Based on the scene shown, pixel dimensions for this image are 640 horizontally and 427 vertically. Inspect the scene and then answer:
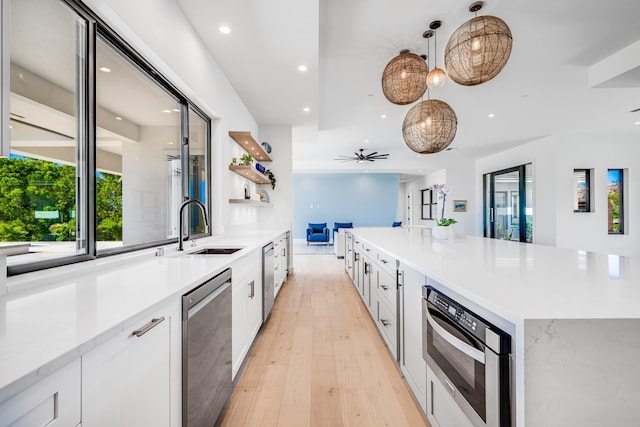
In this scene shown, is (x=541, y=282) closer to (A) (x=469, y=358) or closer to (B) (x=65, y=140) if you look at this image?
(A) (x=469, y=358)

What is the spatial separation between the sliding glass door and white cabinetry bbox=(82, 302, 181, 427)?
874 centimetres

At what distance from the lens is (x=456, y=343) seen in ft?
3.52

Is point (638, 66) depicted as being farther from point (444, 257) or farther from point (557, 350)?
point (557, 350)

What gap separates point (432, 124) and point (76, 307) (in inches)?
107

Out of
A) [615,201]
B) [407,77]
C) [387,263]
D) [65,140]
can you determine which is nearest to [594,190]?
[615,201]

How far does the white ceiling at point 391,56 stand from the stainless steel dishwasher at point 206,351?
2.21 m

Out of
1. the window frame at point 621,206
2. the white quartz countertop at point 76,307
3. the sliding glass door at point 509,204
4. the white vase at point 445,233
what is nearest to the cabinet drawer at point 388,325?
the white vase at point 445,233

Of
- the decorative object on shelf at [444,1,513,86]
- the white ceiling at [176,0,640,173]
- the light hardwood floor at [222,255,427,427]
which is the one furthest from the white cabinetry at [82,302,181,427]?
the white ceiling at [176,0,640,173]

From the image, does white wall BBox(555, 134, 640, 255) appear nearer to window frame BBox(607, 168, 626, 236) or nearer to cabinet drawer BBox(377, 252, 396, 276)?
window frame BBox(607, 168, 626, 236)

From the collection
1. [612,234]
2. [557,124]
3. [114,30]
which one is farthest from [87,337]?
[612,234]

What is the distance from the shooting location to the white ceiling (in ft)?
7.86

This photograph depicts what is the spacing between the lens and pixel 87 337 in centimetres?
65

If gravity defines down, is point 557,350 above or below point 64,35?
below

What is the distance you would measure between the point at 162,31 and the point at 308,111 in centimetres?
275
